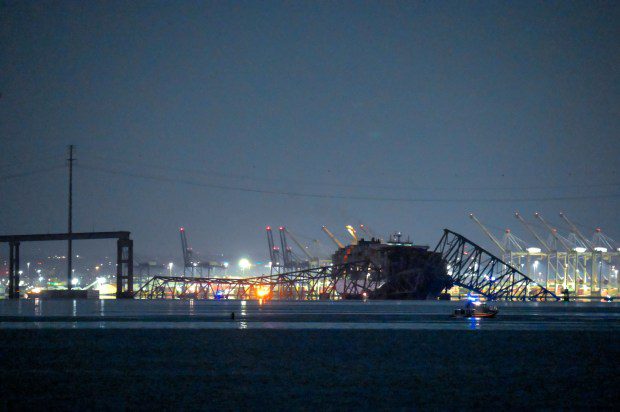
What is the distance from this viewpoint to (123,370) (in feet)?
45.5

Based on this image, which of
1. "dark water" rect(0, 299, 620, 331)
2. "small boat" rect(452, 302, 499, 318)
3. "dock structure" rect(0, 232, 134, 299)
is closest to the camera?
"dark water" rect(0, 299, 620, 331)

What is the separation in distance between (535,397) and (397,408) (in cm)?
246

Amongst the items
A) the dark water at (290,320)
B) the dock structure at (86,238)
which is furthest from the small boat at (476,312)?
the dock structure at (86,238)

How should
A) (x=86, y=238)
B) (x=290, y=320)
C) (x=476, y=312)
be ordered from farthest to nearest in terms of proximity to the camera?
(x=86, y=238)
(x=476, y=312)
(x=290, y=320)

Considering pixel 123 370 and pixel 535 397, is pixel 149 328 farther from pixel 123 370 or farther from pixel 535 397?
pixel 535 397

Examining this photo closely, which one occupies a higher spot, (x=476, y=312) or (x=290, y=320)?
(x=290, y=320)

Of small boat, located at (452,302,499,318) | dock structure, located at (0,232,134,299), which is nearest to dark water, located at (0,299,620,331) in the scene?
small boat, located at (452,302,499,318)

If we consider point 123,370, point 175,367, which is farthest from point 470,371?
point 123,370

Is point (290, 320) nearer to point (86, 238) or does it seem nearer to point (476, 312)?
point (476, 312)

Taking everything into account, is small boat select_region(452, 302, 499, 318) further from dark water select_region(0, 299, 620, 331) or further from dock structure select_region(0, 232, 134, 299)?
dock structure select_region(0, 232, 134, 299)

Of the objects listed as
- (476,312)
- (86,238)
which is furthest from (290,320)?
(86,238)

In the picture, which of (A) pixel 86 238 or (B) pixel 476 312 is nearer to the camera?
(B) pixel 476 312

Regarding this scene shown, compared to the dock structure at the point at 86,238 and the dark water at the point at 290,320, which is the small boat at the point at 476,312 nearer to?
the dark water at the point at 290,320

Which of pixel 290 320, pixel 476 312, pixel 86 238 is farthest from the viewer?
pixel 86 238
